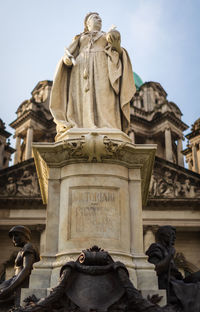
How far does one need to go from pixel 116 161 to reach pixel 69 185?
0.69m

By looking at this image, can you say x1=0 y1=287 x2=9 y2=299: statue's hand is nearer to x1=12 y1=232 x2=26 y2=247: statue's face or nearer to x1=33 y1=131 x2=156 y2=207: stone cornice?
x1=12 y1=232 x2=26 y2=247: statue's face

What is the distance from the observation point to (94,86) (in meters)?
6.96

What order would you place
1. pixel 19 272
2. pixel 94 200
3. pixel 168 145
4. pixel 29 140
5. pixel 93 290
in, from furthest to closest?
pixel 168 145 → pixel 29 140 → pixel 94 200 → pixel 19 272 → pixel 93 290

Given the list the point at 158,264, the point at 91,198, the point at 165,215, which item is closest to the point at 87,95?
the point at 91,198

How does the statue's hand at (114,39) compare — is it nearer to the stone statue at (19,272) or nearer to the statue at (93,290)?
the stone statue at (19,272)

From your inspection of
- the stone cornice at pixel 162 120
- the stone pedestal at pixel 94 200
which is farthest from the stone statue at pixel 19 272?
the stone cornice at pixel 162 120

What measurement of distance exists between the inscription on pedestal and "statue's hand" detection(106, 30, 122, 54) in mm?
2402

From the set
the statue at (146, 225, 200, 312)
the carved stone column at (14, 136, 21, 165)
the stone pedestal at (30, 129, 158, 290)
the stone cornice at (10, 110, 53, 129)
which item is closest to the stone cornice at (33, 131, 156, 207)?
the stone pedestal at (30, 129, 158, 290)

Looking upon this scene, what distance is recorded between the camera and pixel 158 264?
5.72 metres

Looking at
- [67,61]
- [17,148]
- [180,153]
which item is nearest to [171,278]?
[67,61]

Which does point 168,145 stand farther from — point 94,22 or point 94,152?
point 94,152

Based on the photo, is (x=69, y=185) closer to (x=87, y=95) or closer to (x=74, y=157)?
(x=74, y=157)

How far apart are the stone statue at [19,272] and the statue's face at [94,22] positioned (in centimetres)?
344

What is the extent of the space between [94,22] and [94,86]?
Result: 1.29m
